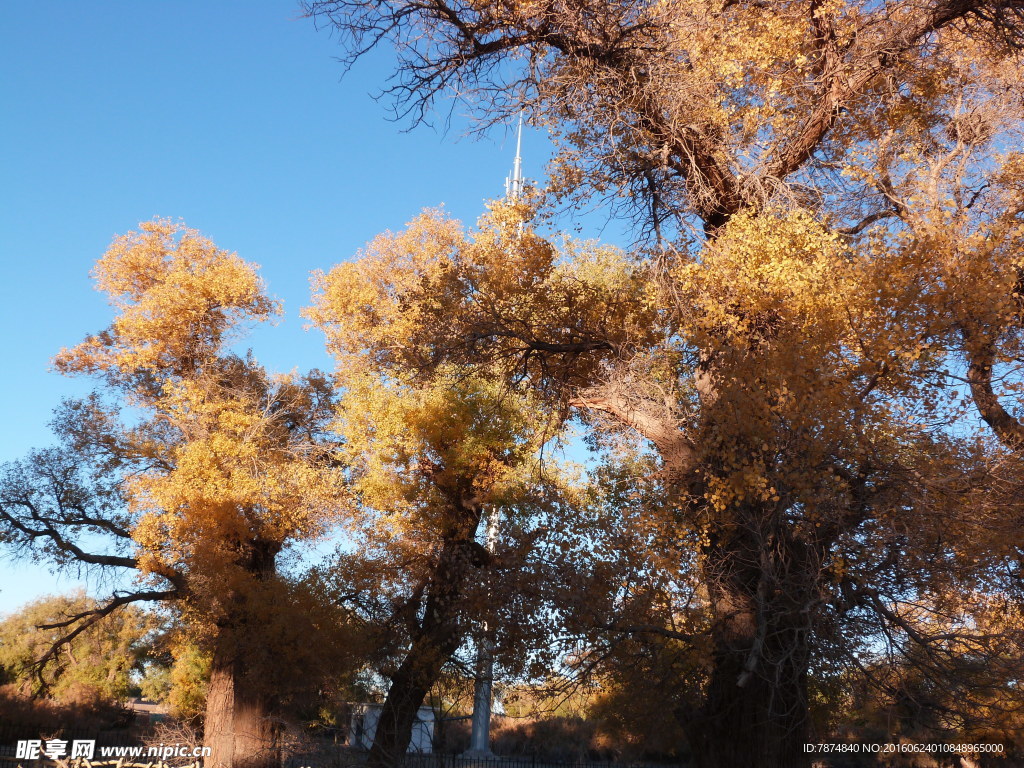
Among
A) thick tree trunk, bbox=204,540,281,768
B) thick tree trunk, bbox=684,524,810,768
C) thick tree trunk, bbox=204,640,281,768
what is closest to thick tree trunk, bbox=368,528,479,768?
thick tree trunk, bbox=204,540,281,768

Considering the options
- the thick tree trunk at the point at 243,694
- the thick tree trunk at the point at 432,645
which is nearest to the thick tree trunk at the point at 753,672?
the thick tree trunk at the point at 432,645

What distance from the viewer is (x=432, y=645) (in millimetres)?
13508

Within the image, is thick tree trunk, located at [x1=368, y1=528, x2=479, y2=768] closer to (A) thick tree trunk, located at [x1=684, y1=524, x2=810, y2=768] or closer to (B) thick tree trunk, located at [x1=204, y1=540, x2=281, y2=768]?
(B) thick tree trunk, located at [x1=204, y1=540, x2=281, y2=768]

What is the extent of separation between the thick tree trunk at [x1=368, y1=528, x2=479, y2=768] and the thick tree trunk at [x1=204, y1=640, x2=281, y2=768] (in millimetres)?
3164

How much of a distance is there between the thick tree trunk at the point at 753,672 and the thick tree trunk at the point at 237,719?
958 centimetres

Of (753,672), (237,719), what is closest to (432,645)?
(237,719)

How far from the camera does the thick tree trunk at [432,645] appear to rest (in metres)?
12.9

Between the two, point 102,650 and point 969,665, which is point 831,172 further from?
point 102,650

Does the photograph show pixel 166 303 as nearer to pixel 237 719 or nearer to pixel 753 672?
pixel 237 719

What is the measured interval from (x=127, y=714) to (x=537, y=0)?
101ft

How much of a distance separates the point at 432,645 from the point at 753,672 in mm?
7356

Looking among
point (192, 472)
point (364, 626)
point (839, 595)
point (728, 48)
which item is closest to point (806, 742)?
point (839, 595)

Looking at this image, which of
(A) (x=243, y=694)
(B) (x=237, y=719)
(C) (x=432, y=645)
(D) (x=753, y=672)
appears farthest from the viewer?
(A) (x=243, y=694)

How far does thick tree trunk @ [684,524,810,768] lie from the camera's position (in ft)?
25.4
